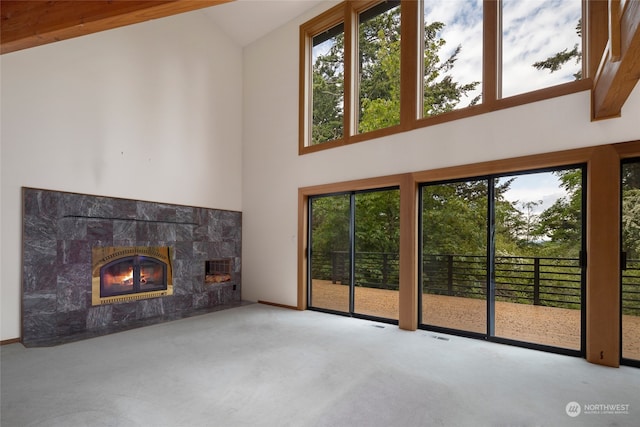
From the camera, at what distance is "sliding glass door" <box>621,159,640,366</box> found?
3250 mm

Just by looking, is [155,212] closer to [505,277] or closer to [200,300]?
[200,300]

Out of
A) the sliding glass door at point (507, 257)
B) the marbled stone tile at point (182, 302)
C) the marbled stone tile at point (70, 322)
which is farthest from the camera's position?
the marbled stone tile at point (182, 302)

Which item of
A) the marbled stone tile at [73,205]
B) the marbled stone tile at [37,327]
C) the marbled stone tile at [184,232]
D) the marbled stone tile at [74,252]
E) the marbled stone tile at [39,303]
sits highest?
the marbled stone tile at [73,205]

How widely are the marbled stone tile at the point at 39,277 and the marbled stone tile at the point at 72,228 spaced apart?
1.23ft

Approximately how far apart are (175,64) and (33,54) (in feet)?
6.71

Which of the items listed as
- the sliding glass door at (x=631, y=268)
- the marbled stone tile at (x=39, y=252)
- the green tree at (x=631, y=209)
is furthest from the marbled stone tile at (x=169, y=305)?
the green tree at (x=631, y=209)

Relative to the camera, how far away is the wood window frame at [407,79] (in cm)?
381

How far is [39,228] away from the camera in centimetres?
406

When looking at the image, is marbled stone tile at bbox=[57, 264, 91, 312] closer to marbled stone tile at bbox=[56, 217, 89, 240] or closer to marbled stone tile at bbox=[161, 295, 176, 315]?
marbled stone tile at bbox=[56, 217, 89, 240]

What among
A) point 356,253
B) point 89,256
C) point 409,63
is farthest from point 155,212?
point 409,63

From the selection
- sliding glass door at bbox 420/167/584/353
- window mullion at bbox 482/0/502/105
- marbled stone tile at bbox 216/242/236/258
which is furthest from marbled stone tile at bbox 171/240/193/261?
window mullion at bbox 482/0/502/105

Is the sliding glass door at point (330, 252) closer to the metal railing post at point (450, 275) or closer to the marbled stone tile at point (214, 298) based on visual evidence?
the metal railing post at point (450, 275)

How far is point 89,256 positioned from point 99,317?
0.88 m

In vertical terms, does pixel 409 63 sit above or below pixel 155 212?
above
